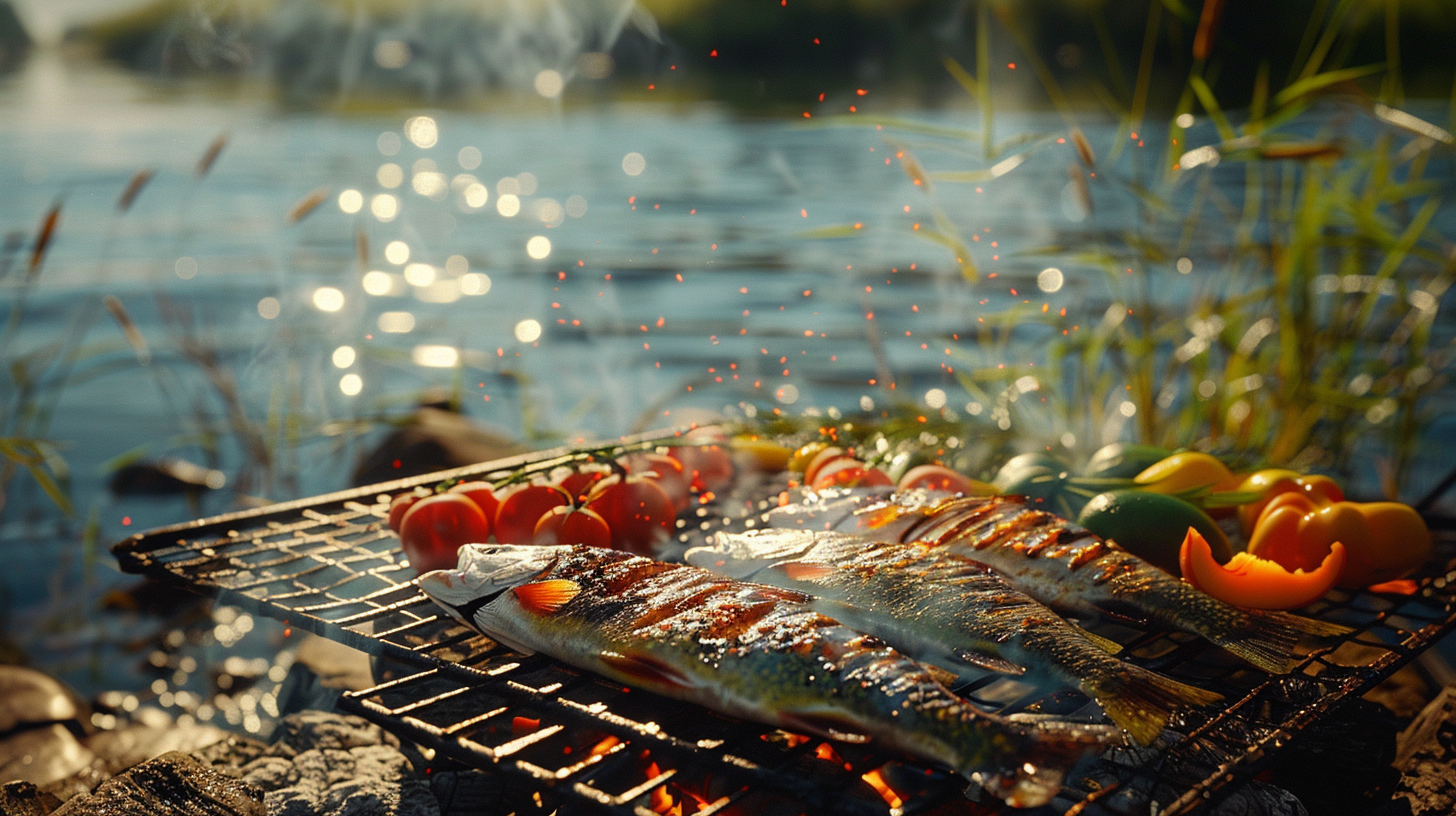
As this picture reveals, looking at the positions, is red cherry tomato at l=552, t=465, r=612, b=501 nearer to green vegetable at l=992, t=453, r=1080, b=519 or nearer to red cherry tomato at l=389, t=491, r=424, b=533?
red cherry tomato at l=389, t=491, r=424, b=533

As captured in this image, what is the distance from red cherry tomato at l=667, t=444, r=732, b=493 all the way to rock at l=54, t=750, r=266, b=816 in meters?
1.65

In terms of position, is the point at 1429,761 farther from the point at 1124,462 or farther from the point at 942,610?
the point at 942,610

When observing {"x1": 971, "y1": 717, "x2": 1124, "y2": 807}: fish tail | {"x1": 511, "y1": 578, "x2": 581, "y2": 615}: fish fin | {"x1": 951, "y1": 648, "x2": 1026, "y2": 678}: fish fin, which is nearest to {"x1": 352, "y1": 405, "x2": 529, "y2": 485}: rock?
{"x1": 511, "y1": 578, "x2": 581, "y2": 615}: fish fin

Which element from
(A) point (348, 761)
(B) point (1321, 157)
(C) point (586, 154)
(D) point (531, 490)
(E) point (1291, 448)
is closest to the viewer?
(A) point (348, 761)

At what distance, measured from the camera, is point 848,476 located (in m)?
3.36

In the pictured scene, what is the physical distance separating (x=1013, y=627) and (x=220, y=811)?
1.90m

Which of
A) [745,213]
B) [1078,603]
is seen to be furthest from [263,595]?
[745,213]

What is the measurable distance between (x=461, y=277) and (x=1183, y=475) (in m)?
10.4

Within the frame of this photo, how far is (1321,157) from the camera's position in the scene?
12.6 feet

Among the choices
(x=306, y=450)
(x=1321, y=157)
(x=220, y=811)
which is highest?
(x=1321, y=157)

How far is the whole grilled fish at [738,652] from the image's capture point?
65.2 inches

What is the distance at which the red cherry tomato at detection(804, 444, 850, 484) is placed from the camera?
3.59 meters

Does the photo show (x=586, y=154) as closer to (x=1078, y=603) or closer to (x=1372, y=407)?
(x=1372, y=407)

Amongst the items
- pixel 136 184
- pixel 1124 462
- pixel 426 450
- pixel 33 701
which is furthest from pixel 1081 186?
pixel 33 701
